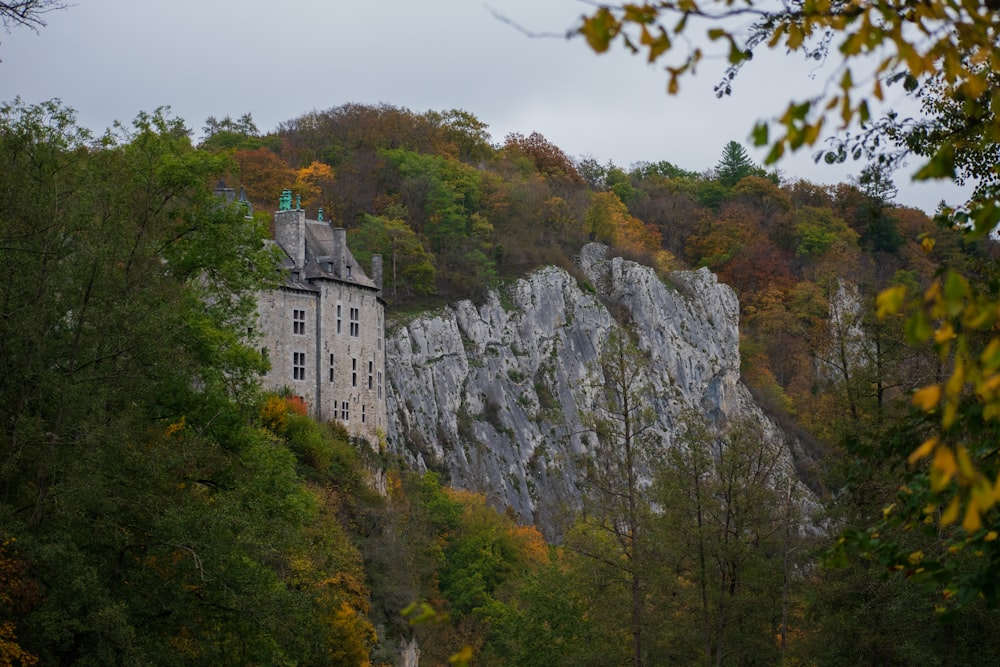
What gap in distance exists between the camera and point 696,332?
307ft

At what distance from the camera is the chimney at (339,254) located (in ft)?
186

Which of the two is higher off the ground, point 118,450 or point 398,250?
point 398,250

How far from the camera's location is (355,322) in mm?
57312

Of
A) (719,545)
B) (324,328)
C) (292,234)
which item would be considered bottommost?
(719,545)

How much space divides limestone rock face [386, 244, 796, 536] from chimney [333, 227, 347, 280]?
13.3 meters

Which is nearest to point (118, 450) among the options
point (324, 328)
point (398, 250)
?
point (324, 328)

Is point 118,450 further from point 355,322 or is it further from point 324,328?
point 355,322

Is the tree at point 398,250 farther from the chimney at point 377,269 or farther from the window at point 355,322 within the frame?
the window at point 355,322

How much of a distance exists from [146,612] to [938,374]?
14.8 metres

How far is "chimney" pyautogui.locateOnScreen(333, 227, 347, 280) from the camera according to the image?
56750 millimetres

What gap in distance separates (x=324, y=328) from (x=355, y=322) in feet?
6.75

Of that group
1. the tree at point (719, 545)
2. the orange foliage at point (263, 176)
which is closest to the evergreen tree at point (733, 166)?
the orange foliage at point (263, 176)

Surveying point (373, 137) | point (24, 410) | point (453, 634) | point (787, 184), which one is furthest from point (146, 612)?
point (787, 184)

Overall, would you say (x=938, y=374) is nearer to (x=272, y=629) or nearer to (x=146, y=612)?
(x=272, y=629)
